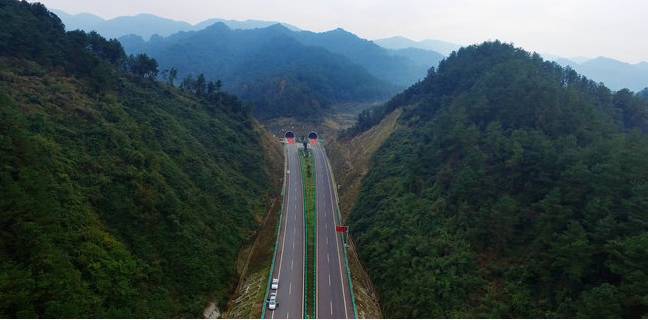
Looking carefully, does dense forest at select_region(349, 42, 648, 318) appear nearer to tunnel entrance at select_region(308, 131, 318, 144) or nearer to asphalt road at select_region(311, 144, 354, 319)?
asphalt road at select_region(311, 144, 354, 319)

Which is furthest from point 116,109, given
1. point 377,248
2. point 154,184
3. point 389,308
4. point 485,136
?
point 485,136

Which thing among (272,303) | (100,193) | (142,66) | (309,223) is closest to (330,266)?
(272,303)

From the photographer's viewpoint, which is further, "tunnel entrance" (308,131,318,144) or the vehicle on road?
"tunnel entrance" (308,131,318,144)

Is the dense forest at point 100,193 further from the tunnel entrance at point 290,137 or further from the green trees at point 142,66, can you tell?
the tunnel entrance at point 290,137

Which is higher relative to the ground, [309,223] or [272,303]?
[309,223]

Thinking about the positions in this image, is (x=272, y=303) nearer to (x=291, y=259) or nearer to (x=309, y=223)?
(x=291, y=259)

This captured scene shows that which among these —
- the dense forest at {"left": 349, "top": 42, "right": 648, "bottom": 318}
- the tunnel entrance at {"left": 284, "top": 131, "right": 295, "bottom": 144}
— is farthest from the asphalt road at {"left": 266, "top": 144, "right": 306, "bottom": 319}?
the tunnel entrance at {"left": 284, "top": 131, "right": 295, "bottom": 144}
